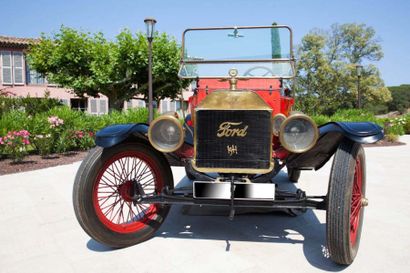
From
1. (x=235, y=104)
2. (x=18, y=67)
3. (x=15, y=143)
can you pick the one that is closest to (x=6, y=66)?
(x=18, y=67)

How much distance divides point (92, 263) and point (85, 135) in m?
6.73

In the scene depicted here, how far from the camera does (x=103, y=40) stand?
53.4ft

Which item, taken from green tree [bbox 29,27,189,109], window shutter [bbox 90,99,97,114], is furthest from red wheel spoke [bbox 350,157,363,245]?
window shutter [bbox 90,99,97,114]

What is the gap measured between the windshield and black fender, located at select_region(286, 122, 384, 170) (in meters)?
1.02

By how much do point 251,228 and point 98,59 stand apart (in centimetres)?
1387

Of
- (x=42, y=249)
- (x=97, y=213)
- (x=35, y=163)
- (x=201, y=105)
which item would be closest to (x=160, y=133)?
(x=201, y=105)

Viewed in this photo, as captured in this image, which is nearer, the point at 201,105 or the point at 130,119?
the point at 201,105

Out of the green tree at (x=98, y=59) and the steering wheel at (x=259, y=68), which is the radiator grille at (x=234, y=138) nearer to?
the steering wheel at (x=259, y=68)

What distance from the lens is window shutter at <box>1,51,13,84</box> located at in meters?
20.0

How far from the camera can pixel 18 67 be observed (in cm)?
2055

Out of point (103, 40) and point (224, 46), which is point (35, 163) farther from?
point (103, 40)

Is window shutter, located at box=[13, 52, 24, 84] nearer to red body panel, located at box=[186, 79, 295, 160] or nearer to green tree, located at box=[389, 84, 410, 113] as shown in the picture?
red body panel, located at box=[186, 79, 295, 160]

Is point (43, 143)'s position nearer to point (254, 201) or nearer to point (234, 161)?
point (234, 161)

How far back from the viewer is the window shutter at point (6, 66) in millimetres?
20016
